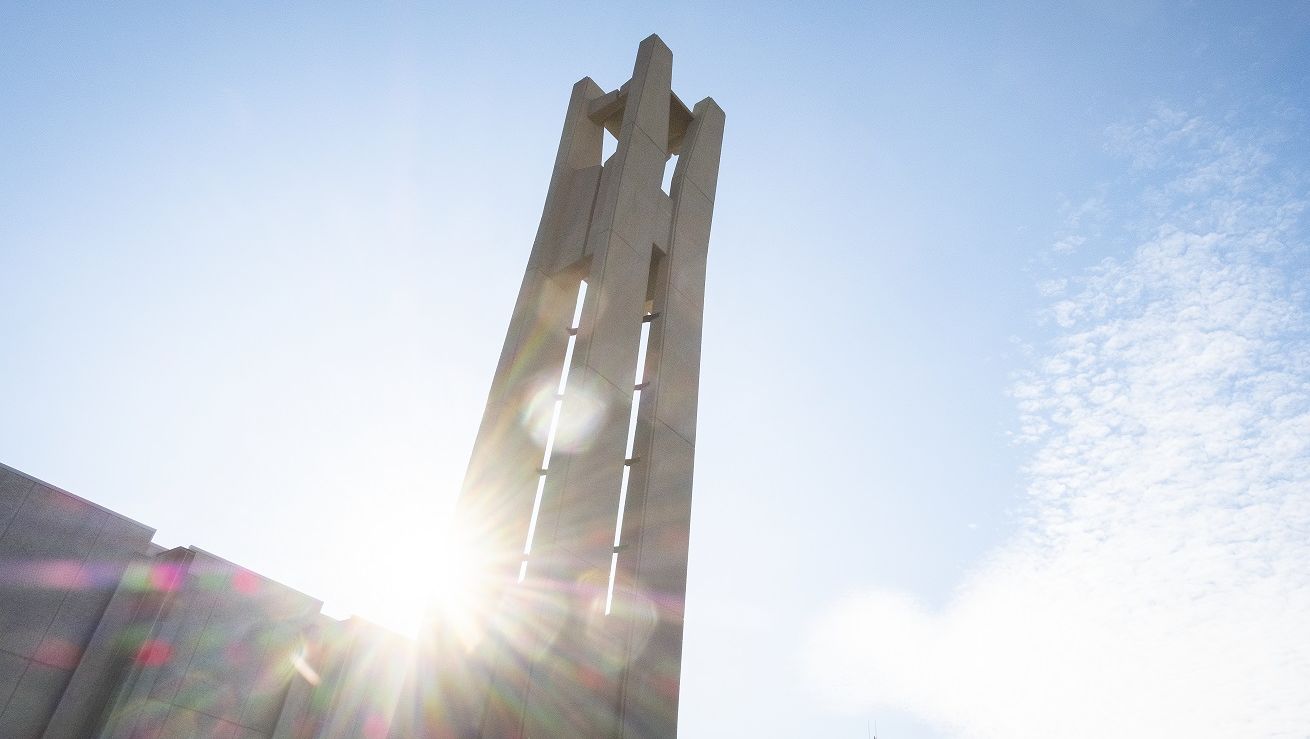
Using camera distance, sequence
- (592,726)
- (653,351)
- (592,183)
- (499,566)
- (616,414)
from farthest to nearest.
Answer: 1. (592,183)
2. (653,351)
3. (616,414)
4. (499,566)
5. (592,726)

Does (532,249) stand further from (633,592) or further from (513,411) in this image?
(633,592)

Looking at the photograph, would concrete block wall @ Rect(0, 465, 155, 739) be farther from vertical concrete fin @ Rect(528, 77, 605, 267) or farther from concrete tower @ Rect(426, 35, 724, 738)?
vertical concrete fin @ Rect(528, 77, 605, 267)

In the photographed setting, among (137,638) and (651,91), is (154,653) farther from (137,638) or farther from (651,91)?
(651,91)

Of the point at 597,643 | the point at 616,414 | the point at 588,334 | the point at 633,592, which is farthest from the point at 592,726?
the point at 588,334

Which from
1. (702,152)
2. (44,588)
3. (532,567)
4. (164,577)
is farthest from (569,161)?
(44,588)

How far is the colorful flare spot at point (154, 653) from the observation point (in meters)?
14.0

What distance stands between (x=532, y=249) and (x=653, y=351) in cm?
244

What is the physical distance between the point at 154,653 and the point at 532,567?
915cm

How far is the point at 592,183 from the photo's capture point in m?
12.8

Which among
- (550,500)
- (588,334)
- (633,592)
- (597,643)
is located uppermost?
(588,334)

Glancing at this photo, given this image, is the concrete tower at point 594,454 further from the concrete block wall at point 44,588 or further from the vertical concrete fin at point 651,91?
the concrete block wall at point 44,588

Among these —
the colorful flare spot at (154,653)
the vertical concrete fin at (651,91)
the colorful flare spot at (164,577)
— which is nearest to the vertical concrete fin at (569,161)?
the vertical concrete fin at (651,91)

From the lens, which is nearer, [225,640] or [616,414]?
[616,414]

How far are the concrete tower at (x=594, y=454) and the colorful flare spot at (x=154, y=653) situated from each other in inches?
317
